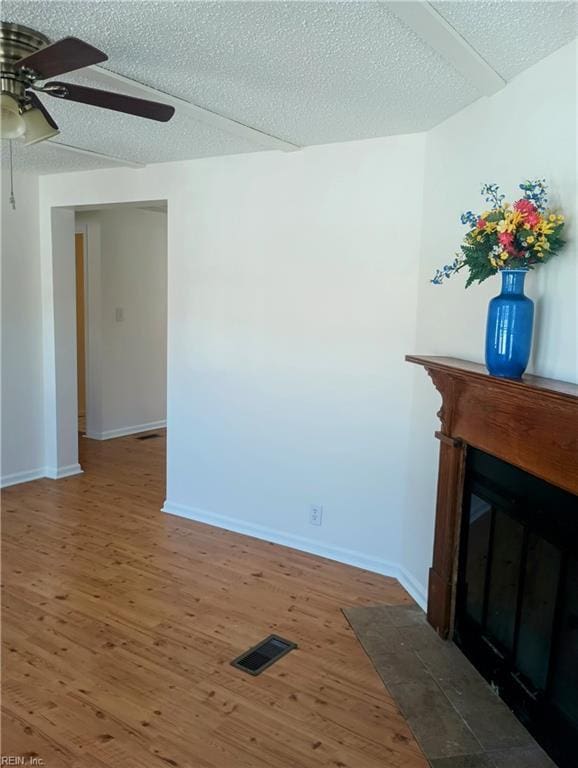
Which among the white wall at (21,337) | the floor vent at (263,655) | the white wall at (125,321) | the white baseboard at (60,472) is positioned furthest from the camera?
the white wall at (125,321)

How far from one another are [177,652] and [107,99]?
2.17 meters

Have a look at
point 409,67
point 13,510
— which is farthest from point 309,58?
point 13,510

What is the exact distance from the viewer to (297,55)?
205 centimetres

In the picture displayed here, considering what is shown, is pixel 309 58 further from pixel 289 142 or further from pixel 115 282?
pixel 115 282

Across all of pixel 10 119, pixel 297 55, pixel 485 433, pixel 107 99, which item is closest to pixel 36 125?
pixel 10 119

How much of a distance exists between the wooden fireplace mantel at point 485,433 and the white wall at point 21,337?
3340mm

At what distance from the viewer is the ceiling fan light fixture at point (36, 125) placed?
202 centimetres

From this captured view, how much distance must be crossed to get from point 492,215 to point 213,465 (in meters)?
2.52

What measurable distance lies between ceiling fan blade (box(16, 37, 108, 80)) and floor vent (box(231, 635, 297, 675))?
7.33 ft

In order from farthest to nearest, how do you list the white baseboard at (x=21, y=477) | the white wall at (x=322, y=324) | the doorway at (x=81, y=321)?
the doorway at (x=81, y=321)
the white baseboard at (x=21, y=477)
the white wall at (x=322, y=324)

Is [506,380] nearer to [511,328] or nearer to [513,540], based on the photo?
[511,328]

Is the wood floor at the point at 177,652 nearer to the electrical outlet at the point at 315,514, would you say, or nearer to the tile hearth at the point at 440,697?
the tile hearth at the point at 440,697

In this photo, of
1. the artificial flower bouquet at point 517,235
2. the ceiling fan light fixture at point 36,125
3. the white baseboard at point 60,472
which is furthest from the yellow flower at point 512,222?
the white baseboard at point 60,472

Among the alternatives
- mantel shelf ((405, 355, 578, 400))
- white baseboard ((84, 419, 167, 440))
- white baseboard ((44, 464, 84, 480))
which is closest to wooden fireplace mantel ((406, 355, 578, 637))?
mantel shelf ((405, 355, 578, 400))
